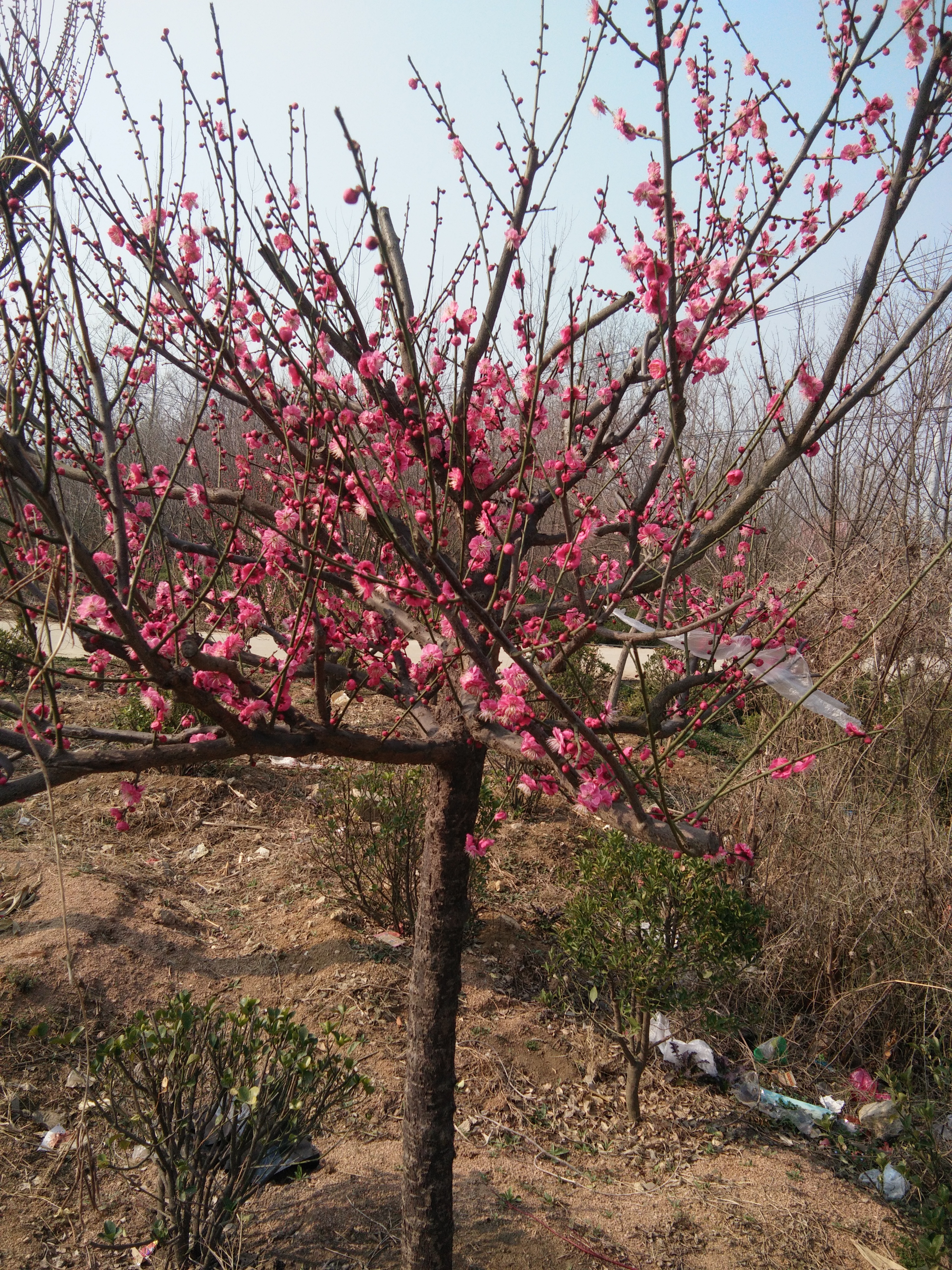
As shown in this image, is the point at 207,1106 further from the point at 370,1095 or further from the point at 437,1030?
the point at 437,1030

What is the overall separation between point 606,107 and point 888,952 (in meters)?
3.92

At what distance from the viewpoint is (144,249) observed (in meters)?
2.37

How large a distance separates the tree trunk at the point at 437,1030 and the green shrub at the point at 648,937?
3.75 ft

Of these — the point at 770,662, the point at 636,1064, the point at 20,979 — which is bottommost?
the point at 636,1064

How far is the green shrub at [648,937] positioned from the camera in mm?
3352

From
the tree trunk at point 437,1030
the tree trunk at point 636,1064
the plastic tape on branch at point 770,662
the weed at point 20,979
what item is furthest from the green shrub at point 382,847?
the plastic tape on branch at point 770,662

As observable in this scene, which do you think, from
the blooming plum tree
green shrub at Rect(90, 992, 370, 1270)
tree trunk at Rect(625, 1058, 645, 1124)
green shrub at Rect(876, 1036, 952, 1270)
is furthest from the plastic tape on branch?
tree trunk at Rect(625, 1058, 645, 1124)

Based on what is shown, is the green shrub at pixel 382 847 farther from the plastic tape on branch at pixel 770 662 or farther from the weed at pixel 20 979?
the plastic tape on branch at pixel 770 662

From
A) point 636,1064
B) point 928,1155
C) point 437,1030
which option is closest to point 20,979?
point 437,1030

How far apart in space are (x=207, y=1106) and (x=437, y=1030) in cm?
78

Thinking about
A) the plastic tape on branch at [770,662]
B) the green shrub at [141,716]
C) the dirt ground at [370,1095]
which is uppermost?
the plastic tape on branch at [770,662]

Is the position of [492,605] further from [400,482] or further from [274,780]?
[274,780]

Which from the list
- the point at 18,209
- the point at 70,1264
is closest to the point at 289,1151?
the point at 70,1264

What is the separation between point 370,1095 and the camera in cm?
289
